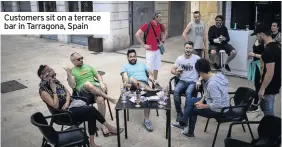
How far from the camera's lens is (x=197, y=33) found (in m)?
7.12

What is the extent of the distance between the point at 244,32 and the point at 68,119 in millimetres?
5002

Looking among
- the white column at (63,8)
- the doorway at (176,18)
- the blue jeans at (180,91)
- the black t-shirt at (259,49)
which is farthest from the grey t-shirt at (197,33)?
the white column at (63,8)

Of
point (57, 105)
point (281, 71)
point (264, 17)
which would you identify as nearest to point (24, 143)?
point (57, 105)

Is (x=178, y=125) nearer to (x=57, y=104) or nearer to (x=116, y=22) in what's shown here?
(x=57, y=104)

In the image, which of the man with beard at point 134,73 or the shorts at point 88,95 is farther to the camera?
the man with beard at point 134,73

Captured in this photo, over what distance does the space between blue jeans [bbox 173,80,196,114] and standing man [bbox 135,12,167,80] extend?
1.59 meters

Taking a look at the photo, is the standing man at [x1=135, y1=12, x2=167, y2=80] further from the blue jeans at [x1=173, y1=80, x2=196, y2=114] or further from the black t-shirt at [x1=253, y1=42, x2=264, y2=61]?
the black t-shirt at [x1=253, y1=42, x2=264, y2=61]

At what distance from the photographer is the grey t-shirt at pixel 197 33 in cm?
711

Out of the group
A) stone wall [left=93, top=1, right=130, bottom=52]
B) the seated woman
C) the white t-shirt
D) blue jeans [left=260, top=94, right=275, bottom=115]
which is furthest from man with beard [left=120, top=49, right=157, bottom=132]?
stone wall [left=93, top=1, right=130, bottom=52]

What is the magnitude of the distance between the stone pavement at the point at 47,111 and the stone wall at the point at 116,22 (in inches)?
29.9

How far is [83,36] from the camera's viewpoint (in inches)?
511

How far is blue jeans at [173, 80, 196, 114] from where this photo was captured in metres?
4.86

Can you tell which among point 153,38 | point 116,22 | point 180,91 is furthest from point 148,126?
point 116,22

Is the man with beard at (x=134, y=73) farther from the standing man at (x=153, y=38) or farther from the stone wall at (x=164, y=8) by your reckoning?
the stone wall at (x=164, y=8)
